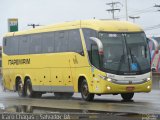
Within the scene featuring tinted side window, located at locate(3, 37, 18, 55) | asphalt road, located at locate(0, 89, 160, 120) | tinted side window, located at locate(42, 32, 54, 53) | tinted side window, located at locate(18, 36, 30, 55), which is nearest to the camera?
asphalt road, located at locate(0, 89, 160, 120)

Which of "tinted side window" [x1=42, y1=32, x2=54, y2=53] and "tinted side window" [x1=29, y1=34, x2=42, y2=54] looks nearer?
"tinted side window" [x1=42, y1=32, x2=54, y2=53]

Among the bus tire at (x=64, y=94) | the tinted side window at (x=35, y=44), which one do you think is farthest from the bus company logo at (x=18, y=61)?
the bus tire at (x=64, y=94)

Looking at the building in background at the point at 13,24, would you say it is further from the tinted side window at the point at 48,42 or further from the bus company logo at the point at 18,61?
the tinted side window at the point at 48,42

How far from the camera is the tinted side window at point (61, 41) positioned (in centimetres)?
2569

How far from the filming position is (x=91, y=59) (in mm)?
23344

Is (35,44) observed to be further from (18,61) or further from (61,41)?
(61,41)

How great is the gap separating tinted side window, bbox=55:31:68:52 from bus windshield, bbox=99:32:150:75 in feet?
9.47

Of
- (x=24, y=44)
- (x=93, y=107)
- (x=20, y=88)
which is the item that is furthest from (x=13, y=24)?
(x=93, y=107)

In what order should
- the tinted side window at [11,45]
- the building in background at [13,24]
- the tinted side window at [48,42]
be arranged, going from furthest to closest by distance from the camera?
the building in background at [13,24] < the tinted side window at [11,45] < the tinted side window at [48,42]

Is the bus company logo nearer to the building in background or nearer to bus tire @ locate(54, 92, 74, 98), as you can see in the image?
bus tire @ locate(54, 92, 74, 98)

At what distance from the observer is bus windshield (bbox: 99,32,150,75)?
75.0ft

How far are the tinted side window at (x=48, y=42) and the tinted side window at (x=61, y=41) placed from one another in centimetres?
47

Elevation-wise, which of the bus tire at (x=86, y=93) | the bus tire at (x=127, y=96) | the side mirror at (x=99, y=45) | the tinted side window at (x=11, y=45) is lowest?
the bus tire at (x=127, y=96)

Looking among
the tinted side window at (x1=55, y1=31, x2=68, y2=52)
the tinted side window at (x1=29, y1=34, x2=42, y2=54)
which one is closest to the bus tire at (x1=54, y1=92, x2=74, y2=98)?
the tinted side window at (x1=29, y1=34, x2=42, y2=54)
